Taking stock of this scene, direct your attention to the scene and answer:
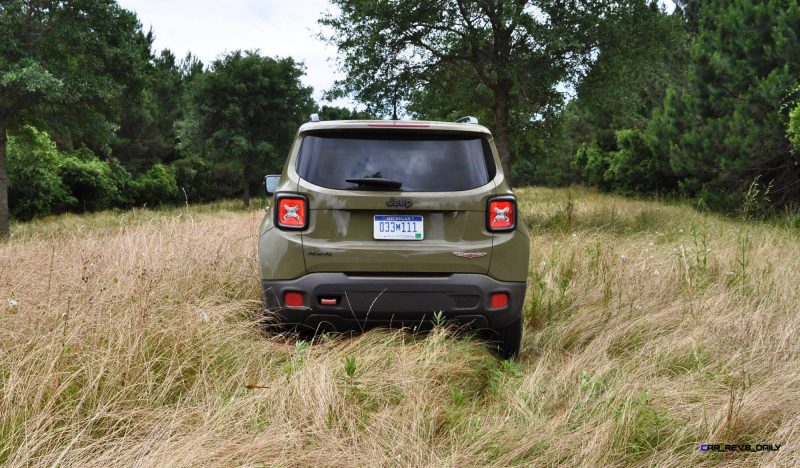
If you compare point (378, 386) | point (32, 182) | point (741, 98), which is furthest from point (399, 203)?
point (32, 182)

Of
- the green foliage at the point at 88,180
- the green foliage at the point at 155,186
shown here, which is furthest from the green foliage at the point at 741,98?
the green foliage at the point at 155,186

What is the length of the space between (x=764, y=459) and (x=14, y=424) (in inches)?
135

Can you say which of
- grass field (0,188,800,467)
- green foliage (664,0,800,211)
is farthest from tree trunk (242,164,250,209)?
grass field (0,188,800,467)

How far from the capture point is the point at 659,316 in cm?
481

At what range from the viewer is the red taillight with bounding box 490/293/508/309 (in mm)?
3887

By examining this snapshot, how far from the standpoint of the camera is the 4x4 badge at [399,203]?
12.6 ft

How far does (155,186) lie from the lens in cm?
3509

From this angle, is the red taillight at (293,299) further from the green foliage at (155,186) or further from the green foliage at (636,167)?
the green foliage at (155,186)

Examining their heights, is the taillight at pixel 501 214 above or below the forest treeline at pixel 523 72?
below

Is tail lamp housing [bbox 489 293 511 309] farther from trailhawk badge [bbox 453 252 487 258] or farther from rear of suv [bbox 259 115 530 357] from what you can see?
trailhawk badge [bbox 453 252 487 258]

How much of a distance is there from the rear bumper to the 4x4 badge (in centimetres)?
47

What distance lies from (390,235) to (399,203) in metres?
0.22

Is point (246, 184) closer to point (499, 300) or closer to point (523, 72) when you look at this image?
point (523, 72)

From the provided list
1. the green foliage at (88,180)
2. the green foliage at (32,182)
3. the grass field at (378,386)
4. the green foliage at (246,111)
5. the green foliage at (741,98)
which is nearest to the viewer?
the grass field at (378,386)
